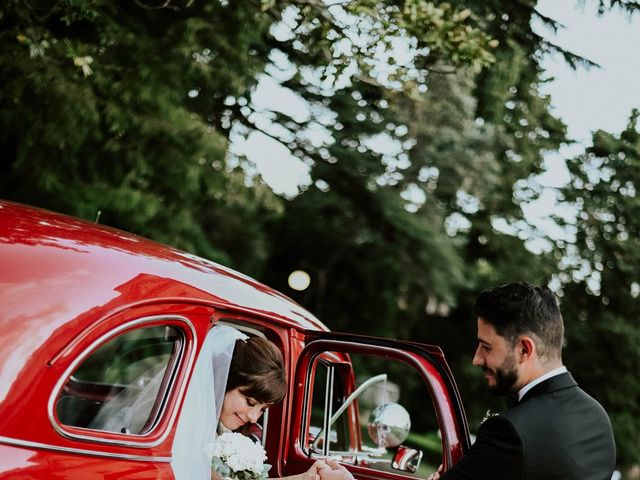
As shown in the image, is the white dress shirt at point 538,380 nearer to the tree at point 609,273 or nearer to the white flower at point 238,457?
the white flower at point 238,457

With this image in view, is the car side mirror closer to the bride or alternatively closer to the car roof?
the bride

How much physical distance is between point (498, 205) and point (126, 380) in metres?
17.9

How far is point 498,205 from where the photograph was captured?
22.9 metres

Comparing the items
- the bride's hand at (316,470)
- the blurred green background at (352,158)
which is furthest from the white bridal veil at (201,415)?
the blurred green background at (352,158)

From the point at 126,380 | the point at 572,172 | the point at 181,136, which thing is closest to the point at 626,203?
the point at 572,172

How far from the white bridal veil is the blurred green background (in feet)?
13.9

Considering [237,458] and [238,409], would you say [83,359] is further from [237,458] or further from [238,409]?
[238,409]

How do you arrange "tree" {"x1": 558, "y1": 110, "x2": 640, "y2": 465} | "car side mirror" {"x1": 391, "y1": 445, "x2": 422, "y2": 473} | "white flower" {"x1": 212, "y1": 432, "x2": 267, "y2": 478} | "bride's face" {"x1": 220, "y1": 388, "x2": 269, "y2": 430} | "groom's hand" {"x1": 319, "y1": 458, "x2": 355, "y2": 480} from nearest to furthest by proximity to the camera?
"white flower" {"x1": 212, "y1": 432, "x2": 267, "y2": 478}, "groom's hand" {"x1": 319, "y1": 458, "x2": 355, "y2": 480}, "car side mirror" {"x1": 391, "y1": 445, "x2": 422, "y2": 473}, "bride's face" {"x1": 220, "y1": 388, "x2": 269, "y2": 430}, "tree" {"x1": 558, "y1": 110, "x2": 640, "y2": 465}

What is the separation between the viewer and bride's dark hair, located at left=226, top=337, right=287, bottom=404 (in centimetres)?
434

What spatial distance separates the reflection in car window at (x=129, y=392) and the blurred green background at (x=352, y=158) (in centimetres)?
326

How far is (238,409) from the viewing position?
14.6 ft

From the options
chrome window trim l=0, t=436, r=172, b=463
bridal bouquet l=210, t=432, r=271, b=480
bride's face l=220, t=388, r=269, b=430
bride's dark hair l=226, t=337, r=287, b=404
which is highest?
bride's dark hair l=226, t=337, r=287, b=404

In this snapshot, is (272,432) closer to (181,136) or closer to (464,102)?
(181,136)

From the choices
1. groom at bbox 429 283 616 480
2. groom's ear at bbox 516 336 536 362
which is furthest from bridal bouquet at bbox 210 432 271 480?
groom's ear at bbox 516 336 536 362
